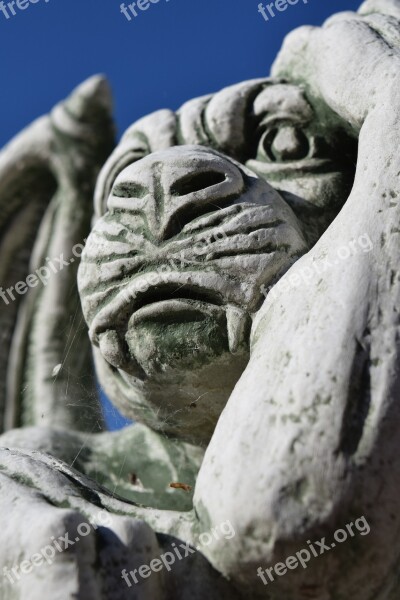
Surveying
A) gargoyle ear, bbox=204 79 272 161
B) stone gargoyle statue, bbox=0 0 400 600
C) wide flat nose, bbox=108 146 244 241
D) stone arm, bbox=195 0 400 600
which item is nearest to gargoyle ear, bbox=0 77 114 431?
stone gargoyle statue, bbox=0 0 400 600

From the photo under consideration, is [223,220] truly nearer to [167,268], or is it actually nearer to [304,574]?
[167,268]

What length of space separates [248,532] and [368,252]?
0.41m

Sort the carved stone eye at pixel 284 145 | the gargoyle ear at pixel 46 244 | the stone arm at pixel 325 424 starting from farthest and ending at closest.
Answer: the gargoyle ear at pixel 46 244, the carved stone eye at pixel 284 145, the stone arm at pixel 325 424

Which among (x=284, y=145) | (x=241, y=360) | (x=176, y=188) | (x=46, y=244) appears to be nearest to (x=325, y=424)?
(x=241, y=360)

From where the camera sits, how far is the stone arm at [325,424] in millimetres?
1040

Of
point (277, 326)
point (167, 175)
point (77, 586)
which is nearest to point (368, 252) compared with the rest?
point (277, 326)

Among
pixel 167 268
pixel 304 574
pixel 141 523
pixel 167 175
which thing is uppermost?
pixel 167 175

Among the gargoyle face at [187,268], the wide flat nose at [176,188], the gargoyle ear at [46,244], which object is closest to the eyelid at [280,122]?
the gargoyle face at [187,268]

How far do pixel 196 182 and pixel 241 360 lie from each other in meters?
0.31

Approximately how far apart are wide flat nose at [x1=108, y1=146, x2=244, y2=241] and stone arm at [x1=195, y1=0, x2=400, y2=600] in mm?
220

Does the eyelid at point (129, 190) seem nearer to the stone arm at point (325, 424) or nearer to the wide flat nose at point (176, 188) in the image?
the wide flat nose at point (176, 188)

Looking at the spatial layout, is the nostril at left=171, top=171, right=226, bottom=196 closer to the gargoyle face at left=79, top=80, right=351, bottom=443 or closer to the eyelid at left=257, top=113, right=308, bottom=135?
the gargoyle face at left=79, top=80, right=351, bottom=443

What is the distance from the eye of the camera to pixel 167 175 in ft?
4.78

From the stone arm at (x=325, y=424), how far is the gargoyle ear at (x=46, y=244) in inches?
46.1
